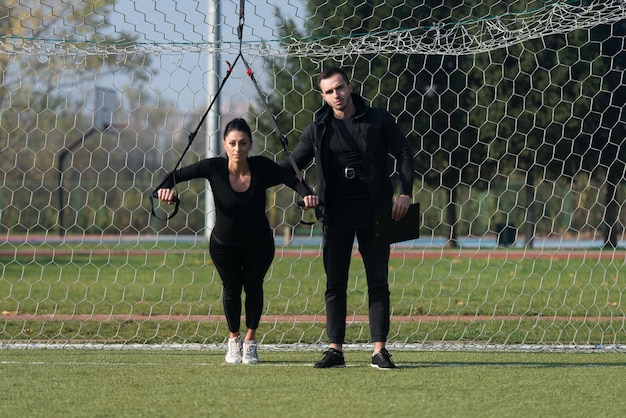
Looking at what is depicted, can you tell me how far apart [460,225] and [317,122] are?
869 inches

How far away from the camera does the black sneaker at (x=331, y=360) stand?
613 cm


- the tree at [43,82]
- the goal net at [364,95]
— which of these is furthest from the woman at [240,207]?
the tree at [43,82]

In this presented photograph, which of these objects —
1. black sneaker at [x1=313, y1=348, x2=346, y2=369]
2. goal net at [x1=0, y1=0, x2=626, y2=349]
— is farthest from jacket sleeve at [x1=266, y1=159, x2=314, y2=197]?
black sneaker at [x1=313, y1=348, x2=346, y2=369]

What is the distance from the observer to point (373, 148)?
6.14 m

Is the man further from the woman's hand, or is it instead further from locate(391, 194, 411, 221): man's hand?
the woman's hand

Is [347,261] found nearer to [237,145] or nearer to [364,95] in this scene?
[237,145]

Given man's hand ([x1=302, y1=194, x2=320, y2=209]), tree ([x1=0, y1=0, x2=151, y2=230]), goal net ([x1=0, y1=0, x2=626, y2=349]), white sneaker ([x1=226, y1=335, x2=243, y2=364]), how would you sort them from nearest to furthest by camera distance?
man's hand ([x1=302, y1=194, x2=320, y2=209])
white sneaker ([x1=226, y1=335, x2=243, y2=364])
goal net ([x1=0, y1=0, x2=626, y2=349])
tree ([x1=0, y1=0, x2=151, y2=230])

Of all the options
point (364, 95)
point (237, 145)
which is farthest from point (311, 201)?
point (364, 95)

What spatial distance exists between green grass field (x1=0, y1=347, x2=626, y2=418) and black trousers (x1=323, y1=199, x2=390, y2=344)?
291 millimetres

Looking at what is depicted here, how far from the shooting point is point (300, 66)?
32.3 ft

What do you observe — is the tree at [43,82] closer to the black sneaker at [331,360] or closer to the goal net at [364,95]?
the goal net at [364,95]

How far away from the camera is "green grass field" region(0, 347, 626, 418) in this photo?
468cm

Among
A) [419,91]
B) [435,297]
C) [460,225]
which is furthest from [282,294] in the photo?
[460,225]

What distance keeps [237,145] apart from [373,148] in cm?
80
